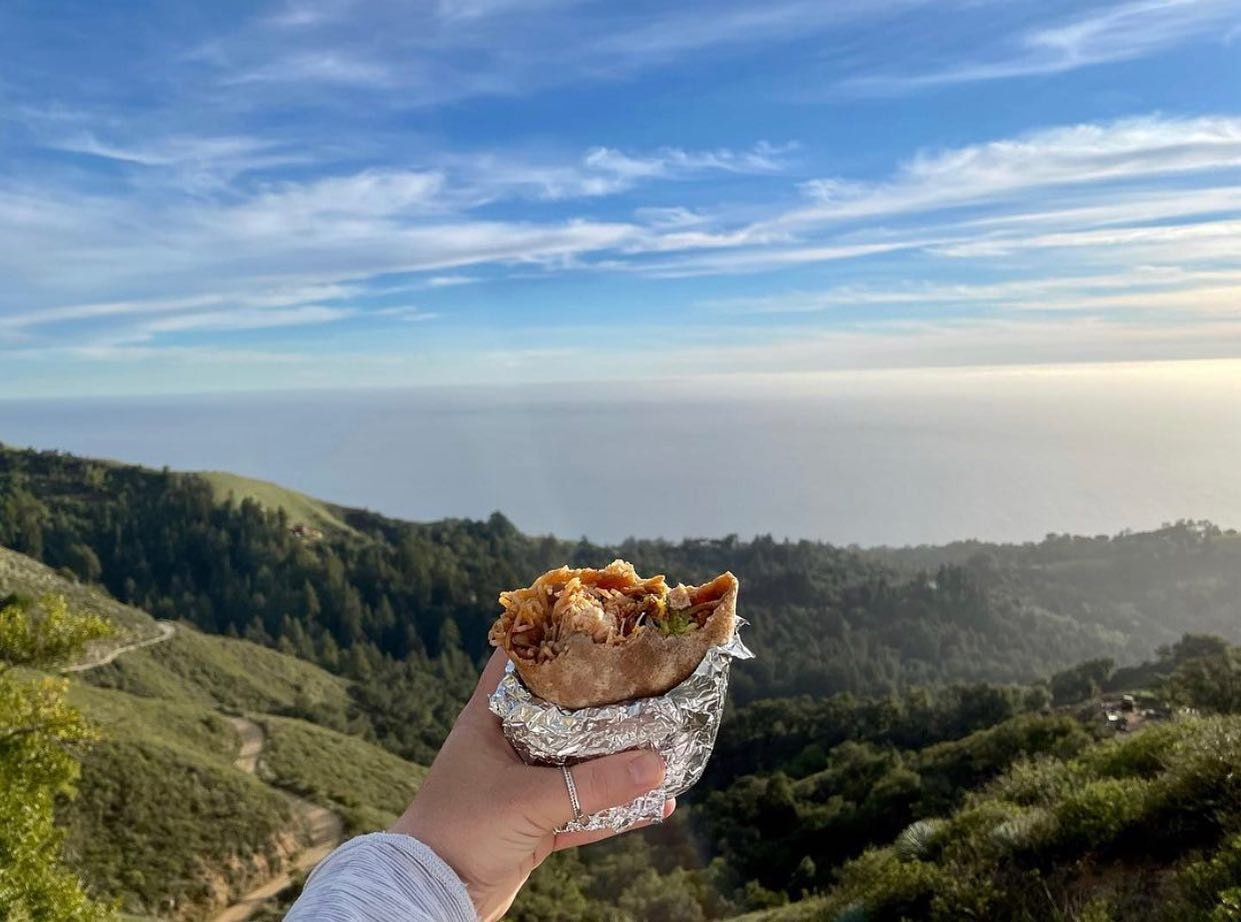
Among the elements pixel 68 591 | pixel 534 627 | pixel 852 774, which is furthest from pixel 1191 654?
pixel 68 591

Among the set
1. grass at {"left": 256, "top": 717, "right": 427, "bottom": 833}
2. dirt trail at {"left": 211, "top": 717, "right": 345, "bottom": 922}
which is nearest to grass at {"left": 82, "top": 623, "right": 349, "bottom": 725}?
grass at {"left": 256, "top": 717, "right": 427, "bottom": 833}

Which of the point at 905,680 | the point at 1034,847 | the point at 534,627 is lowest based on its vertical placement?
the point at 905,680

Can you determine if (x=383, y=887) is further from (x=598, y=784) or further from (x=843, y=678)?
(x=843, y=678)

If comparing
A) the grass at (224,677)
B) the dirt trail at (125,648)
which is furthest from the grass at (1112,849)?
the grass at (224,677)

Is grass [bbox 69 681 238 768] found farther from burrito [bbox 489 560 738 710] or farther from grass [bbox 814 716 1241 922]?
burrito [bbox 489 560 738 710]

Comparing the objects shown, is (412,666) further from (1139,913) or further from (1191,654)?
(1139,913)
